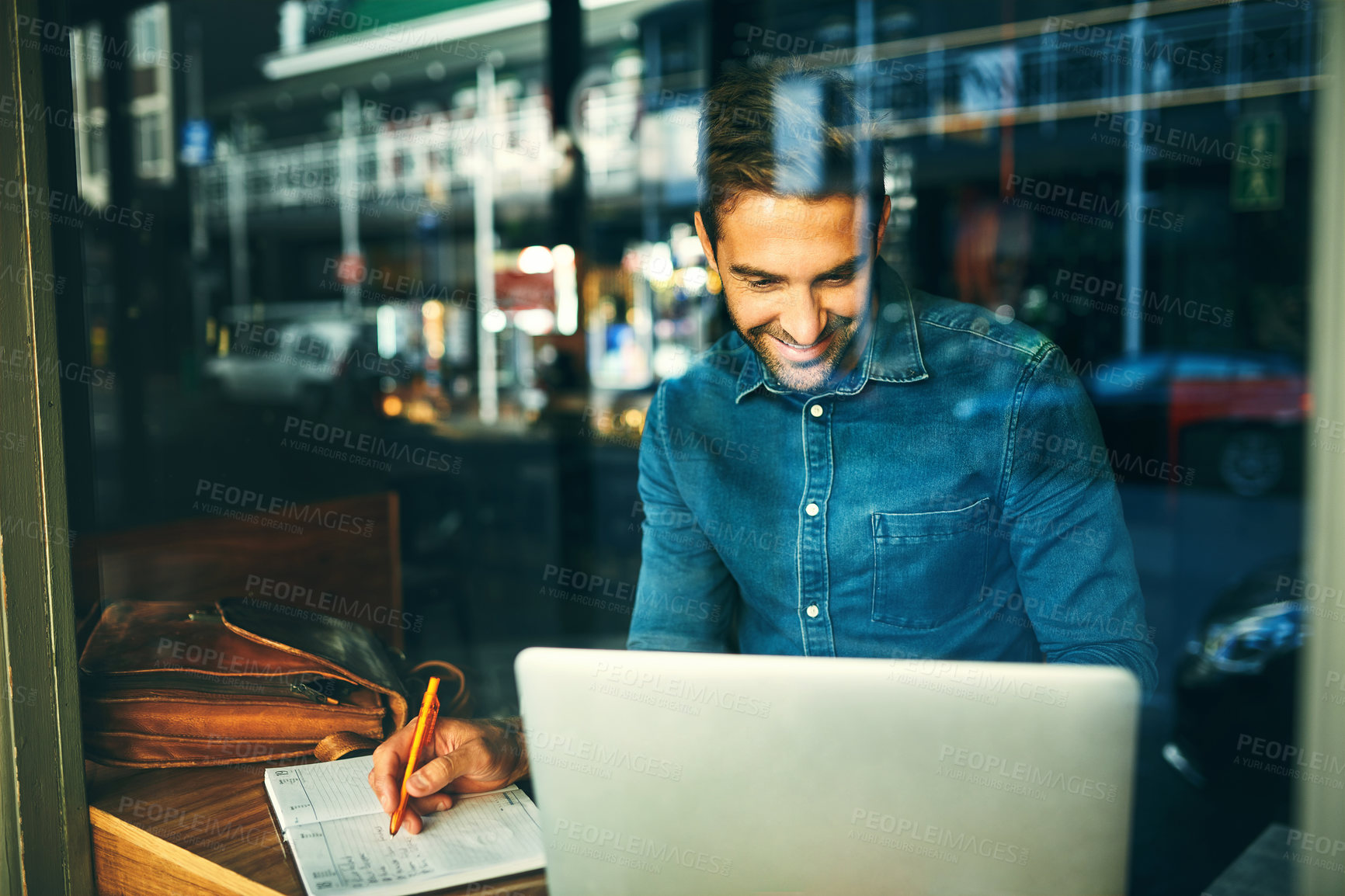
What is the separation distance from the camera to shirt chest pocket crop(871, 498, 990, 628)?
1.42m

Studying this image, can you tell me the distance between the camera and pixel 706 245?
156 centimetres

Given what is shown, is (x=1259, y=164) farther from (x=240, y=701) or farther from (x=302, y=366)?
(x=302, y=366)

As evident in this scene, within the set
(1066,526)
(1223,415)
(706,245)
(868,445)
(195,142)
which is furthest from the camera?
(195,142)

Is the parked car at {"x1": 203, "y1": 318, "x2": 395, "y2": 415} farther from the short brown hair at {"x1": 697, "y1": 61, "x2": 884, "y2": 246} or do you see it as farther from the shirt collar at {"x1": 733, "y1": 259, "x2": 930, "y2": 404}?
the shirt collar at {"x1": 733, "y1": 259, "x2": 930, "y2": 404}

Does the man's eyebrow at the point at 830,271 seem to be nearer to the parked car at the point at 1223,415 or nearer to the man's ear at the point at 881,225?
the man's ear at the point at 881,225

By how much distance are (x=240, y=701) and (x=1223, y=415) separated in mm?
7206

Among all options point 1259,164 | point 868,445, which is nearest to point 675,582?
point 868,445

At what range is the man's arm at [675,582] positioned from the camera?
1561mm

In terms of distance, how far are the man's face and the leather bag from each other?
0.71m

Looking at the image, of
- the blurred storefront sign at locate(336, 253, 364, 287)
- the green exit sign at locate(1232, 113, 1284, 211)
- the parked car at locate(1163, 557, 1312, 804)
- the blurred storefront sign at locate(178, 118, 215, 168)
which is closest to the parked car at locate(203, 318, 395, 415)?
the blurred storefront sign at locate(178, 118, 215, 168)

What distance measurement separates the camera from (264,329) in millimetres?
11164

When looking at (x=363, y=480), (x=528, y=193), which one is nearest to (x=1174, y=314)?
(x=528, y=193)

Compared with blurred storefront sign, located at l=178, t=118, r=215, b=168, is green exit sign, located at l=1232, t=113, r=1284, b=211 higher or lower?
lower

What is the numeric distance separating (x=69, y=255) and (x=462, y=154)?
38.8 ft
